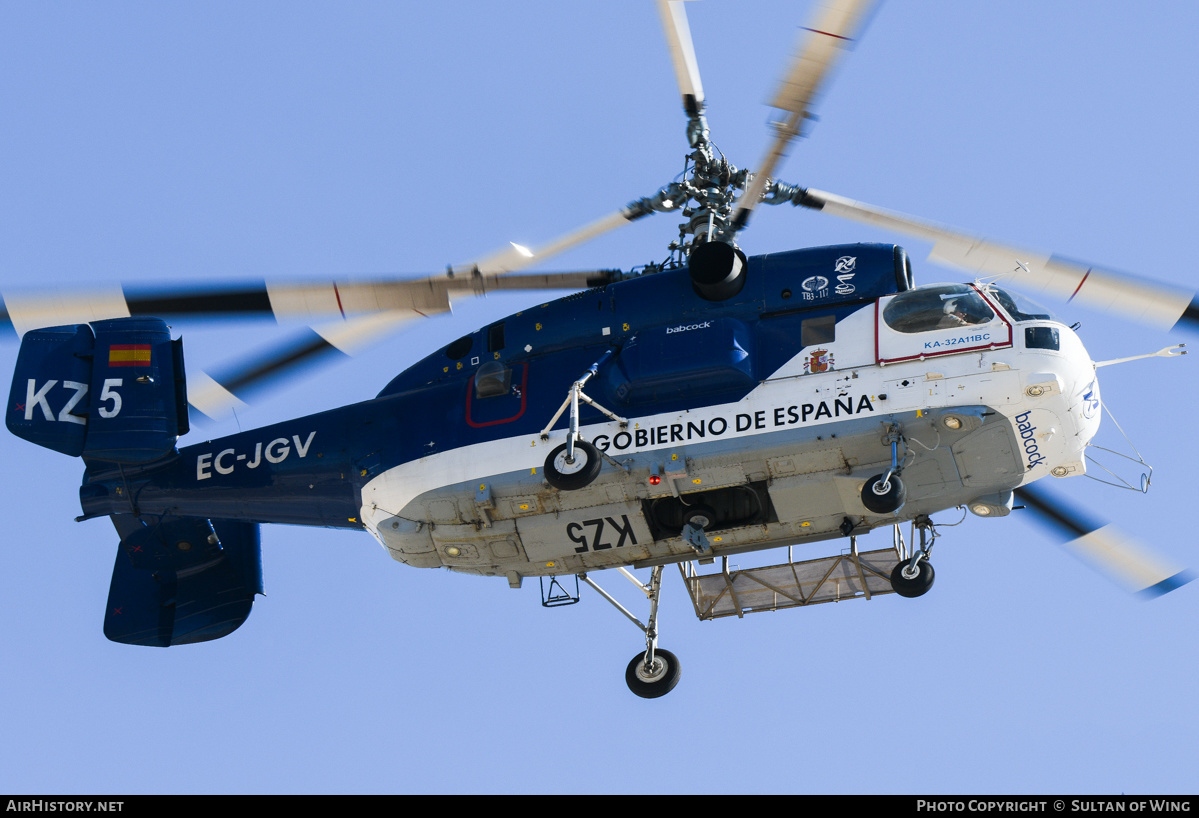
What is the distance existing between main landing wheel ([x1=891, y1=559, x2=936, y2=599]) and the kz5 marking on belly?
22.7 ft

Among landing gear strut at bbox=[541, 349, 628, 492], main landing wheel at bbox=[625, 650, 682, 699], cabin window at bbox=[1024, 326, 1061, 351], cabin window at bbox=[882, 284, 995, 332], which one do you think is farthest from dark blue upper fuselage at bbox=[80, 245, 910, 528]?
main landing wheel at bbox=[625, 650, 682, 699]

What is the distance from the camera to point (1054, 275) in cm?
1470

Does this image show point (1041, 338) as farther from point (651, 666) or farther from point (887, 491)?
point (651, 666)

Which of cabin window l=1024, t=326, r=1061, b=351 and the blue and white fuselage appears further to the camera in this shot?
the blue and white fuselage

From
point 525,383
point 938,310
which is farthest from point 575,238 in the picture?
point 938,310

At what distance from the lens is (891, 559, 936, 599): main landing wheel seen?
15094 mm

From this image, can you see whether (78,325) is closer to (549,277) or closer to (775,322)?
(549,277)

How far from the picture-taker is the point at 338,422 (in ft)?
55.9

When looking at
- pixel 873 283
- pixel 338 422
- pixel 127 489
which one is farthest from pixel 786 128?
pixel 127 489

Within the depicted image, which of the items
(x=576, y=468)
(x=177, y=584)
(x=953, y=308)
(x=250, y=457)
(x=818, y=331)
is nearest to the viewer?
(x=576, y=468)

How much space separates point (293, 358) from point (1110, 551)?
9.54 meters

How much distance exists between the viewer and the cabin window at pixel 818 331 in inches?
596

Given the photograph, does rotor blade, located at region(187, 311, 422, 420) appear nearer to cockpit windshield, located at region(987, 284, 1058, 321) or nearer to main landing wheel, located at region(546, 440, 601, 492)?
main landing wheel, located at region(546, 440, 601, 492)

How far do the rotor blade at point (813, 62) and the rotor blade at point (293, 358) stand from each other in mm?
5582
